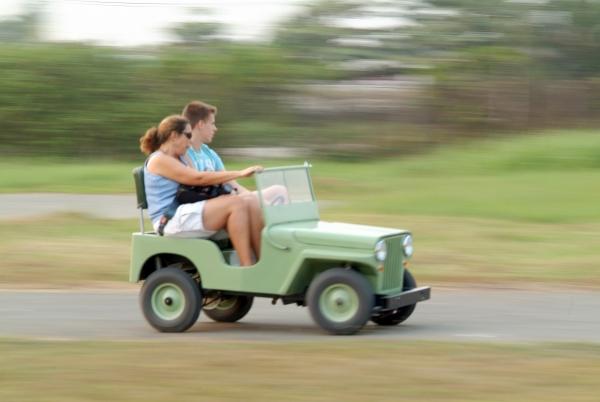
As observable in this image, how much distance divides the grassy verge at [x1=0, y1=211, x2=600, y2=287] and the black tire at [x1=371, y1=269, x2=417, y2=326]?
2898 millimetres

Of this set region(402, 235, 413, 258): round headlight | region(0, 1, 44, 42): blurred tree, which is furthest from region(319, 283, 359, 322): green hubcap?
region(0, 1, 44, 42): blurred tree

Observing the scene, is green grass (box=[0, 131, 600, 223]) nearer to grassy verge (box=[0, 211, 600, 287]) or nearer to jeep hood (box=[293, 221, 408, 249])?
grassy verge (box=[0, 211, 600, 287])

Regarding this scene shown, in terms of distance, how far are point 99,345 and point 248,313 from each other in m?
A: 2.14

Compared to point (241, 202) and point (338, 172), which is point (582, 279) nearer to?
point (241, 202)

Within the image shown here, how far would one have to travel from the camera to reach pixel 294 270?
885 cm

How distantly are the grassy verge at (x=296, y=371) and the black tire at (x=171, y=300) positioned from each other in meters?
0.74

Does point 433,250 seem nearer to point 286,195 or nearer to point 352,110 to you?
point 286,195

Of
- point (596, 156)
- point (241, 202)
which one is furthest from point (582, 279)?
point (596, 156)

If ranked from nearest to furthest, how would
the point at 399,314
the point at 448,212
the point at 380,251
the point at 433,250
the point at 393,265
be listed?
the point at 380,251 → the point at 393,265 → the point at 399,314 → the point at 433,250 → the point at 448,212

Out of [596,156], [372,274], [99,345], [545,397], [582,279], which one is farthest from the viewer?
[596,156]

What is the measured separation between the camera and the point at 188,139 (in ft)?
30.5

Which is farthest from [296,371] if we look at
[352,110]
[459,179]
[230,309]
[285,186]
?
[352,110]

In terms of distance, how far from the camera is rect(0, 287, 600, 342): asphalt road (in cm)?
896

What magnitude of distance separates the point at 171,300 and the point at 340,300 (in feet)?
4.34
